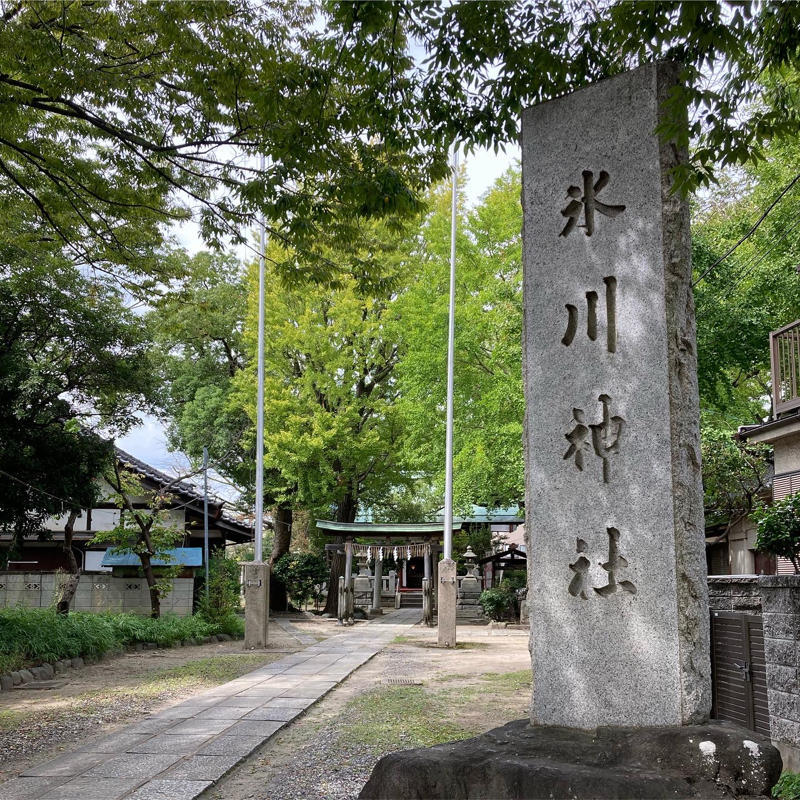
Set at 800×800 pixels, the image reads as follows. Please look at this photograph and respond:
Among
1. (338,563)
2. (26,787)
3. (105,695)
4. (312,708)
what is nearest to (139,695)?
(105,695)

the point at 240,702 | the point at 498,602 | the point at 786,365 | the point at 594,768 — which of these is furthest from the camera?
the point at 498,602

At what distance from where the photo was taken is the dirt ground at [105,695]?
22.6 feet

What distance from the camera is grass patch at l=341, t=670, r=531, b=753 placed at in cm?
666

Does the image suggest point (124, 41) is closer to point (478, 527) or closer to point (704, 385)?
point (704, 385)

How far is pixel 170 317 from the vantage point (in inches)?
424

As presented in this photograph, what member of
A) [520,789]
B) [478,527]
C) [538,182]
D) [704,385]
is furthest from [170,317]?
[478,527]

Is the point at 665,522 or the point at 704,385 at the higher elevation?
the point at 704,385

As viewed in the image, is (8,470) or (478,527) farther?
(478,527)

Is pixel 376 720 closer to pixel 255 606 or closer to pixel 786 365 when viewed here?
pixel 255 606

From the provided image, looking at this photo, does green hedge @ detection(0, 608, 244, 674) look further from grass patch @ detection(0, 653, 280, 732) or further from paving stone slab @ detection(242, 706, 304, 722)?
paving stone slab @ detection(242, 706, 304, 722)

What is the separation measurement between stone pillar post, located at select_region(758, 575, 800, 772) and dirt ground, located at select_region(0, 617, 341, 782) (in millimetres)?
5436

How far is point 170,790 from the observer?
16.7 ft

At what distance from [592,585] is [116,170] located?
6736 millimetres

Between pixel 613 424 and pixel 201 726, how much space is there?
5050mm
